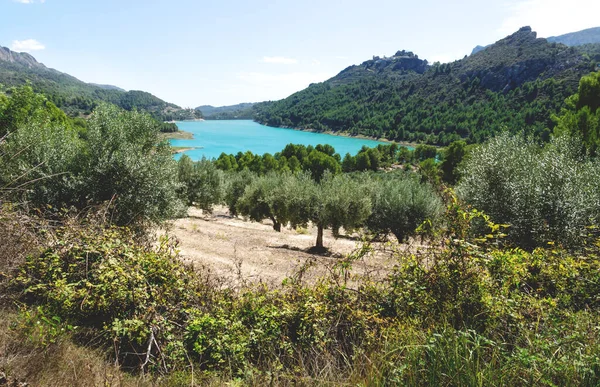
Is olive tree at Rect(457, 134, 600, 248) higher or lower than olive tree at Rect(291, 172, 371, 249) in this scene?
higher

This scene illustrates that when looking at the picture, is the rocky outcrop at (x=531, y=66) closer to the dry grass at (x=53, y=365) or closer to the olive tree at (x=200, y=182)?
the olive tree at (x=200, y=182)

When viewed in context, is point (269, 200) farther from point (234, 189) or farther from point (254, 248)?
point (234, 189)

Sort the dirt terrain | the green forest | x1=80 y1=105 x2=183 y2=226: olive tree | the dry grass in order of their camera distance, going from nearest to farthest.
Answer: the green forest → the dry grass → x1=80 y1=105 x2=183 y2=226: olive tree → the dirt terrain

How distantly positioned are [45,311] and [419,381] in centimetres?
575

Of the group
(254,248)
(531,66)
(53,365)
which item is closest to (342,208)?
(254,248)

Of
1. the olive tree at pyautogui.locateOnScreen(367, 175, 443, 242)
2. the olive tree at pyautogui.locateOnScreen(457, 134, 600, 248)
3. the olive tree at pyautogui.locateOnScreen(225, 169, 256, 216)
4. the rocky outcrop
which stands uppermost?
the rocky outcrop

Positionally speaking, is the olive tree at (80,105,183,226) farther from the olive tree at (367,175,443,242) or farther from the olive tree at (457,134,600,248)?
the olive tree at (367,175,443,242)

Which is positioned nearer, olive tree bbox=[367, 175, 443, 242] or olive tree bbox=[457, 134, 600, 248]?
olive tree bbox=[457, 134, 600, 248]

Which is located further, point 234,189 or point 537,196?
point 234,189

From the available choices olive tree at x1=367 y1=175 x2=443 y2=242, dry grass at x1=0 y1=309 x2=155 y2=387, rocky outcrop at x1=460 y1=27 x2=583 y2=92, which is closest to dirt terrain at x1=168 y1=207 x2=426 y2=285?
olive tree at x1=367 y1=175 x2=443 y2=242

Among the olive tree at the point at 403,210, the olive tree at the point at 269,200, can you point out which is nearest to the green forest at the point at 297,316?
the olive tree at the point at 403,210

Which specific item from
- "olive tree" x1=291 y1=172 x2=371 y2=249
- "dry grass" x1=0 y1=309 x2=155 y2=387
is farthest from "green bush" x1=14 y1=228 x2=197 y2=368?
"olive tree" x1=291 y1=172 x2=371 y2=249

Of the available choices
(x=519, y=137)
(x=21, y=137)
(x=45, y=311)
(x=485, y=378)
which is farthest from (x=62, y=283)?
(x=519, y=137)

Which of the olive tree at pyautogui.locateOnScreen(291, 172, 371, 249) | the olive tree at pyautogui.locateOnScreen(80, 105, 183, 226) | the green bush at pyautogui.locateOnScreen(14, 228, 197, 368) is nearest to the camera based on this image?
the green bush at pyautogui.locateOnScreen(14, 228, 197, 368)
